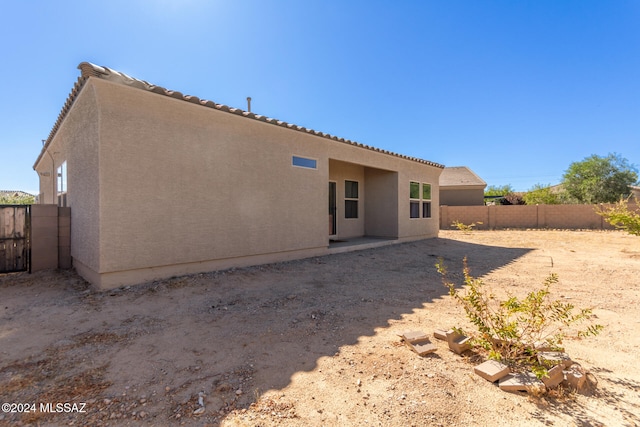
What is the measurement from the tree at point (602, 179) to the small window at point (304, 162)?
2794cm

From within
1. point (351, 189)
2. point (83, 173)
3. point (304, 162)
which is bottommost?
point (83, 173)

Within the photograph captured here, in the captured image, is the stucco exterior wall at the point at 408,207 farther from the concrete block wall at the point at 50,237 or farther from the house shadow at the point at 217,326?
the concrete block wall at the point at 50,237

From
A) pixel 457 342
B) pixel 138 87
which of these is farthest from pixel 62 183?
pixel 457 342

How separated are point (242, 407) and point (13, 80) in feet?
39.1

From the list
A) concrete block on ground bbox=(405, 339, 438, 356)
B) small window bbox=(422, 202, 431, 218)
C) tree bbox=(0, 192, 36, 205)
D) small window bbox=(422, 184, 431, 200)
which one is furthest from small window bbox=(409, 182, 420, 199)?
tree bbox=(0, 192, 36, 205)

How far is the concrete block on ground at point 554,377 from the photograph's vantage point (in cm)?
234

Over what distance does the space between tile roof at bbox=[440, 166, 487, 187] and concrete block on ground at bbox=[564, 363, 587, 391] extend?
82.9 feet

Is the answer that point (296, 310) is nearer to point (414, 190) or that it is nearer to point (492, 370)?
point (492, 370)

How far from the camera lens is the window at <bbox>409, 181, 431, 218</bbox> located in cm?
1252

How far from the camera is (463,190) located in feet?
84.3

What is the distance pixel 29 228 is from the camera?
6.64m

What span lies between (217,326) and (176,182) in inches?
127

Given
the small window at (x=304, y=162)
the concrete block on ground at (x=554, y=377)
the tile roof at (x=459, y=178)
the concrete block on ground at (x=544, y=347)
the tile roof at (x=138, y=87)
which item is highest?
the tile roof at (x=459, y=178)

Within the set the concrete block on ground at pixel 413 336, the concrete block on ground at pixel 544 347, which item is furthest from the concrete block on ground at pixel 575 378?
the concrete block on ground at pixel 413 336
